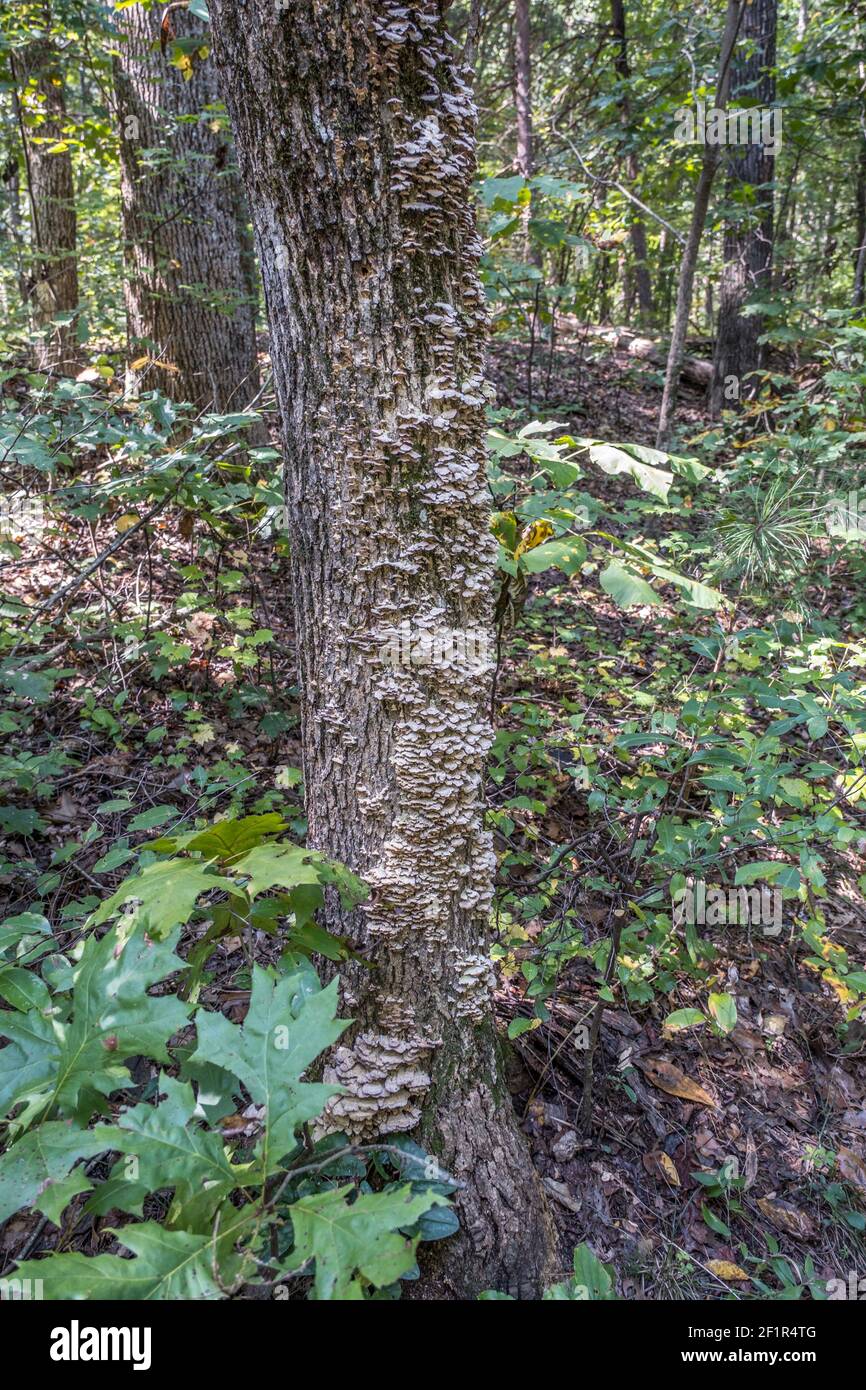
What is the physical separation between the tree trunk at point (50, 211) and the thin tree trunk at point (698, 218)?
4.51 metres

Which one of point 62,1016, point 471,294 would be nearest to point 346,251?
point 471,294

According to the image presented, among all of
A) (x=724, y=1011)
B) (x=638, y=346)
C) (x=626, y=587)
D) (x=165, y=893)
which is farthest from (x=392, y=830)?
(x=638, y=346)

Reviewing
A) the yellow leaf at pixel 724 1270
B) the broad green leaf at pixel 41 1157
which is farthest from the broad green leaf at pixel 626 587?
the yellow leaf at pixel 724 1270

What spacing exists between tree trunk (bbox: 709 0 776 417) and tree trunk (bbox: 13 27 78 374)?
5.57m

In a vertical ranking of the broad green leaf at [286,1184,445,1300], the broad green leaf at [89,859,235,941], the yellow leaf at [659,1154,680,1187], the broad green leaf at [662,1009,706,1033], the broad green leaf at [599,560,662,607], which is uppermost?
the broad green leaf at [599,560,662,607]

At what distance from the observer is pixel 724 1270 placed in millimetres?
1895

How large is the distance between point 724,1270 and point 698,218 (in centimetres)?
589

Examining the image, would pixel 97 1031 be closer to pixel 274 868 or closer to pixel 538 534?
pixel 274 868

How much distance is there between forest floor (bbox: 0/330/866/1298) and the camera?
1.99 meters

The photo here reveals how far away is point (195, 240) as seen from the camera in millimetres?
4699

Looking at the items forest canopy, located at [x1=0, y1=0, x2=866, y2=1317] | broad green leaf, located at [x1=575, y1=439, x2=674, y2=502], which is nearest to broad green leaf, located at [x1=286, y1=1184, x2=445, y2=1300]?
forest canopy, located at [x1=0, y1=0, x2=866, y2=1317]

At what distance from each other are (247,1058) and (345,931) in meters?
0.54

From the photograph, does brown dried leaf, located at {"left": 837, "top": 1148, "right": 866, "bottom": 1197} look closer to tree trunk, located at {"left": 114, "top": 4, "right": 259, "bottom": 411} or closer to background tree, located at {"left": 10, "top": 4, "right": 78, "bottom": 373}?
tree trunk, located at {"left": 114, "top": 4, "right": 259, "bottom": 411}

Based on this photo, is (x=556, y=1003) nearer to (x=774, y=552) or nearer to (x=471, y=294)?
(x=471, y=294)
